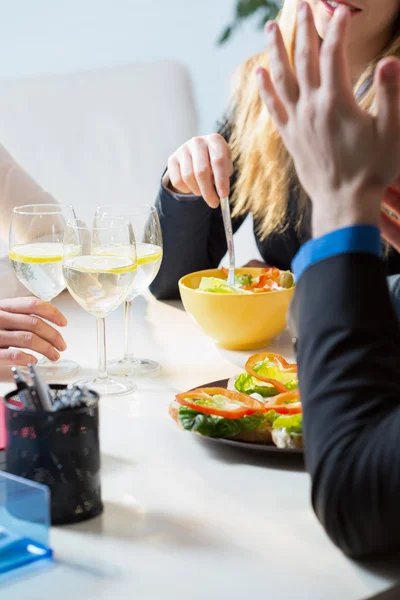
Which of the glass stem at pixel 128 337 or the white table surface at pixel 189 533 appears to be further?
the glass stem at pixel 128 337

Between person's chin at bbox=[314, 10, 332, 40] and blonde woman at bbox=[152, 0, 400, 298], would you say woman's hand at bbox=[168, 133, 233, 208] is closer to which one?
blonde woman at bbox=[152, 0, 400, 298]

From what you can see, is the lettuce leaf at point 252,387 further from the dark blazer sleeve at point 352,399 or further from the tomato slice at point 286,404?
the dark blazer sleeve at point 352,399

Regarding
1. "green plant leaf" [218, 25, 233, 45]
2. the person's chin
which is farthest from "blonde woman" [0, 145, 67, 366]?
"green plant leaf" [218, 25, 233, 45]

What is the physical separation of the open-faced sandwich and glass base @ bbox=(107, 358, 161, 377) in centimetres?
23

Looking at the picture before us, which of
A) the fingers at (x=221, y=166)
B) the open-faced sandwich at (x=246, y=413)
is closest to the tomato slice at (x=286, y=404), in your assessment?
the open-faced sandwich at (x=246, y=413)

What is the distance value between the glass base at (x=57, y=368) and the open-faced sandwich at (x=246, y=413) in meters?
0.28

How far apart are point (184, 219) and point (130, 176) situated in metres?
1.03

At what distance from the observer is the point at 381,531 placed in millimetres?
705

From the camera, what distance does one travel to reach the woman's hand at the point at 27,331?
1234 millimetres

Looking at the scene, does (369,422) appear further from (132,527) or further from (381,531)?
(132,527)

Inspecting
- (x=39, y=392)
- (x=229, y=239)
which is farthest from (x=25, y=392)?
(x=229, y=239)

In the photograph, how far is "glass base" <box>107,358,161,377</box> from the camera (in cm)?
125

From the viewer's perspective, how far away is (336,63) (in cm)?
81

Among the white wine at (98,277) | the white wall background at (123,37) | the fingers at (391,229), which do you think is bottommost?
the white wine at (98,277)
